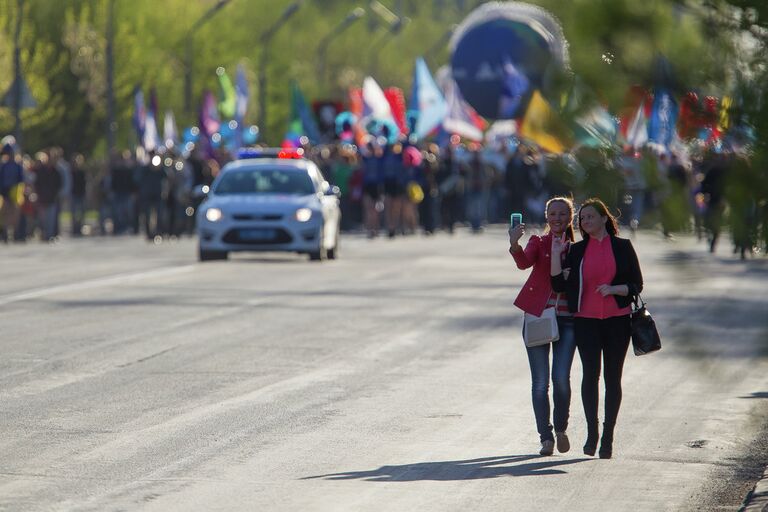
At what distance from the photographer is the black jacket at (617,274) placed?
925 cm

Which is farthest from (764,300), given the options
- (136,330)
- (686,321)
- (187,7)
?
(187,7)

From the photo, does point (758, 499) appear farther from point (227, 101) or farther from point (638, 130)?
point (227, 101)

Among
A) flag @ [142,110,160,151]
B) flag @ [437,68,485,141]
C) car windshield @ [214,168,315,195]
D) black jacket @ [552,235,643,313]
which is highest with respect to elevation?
flag @ [437,68,485,141]

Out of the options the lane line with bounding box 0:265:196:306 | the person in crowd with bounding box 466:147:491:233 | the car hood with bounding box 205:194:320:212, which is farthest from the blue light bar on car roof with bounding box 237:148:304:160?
the person in crowd with bounding box 466:147:491:233

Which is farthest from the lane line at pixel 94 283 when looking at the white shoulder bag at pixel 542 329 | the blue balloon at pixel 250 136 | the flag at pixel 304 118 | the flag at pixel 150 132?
the blue balloon at pixel 250 136

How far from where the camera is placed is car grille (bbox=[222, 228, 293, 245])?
90.8ft

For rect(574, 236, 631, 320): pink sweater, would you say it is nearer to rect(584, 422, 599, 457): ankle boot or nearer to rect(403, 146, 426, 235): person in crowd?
rect(584, 422, 599, 457): ankle boot

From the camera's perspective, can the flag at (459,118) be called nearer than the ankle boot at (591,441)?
No

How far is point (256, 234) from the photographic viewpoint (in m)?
27.7

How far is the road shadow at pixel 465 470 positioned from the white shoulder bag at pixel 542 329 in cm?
59

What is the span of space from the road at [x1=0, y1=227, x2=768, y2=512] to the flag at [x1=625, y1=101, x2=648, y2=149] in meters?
0.19

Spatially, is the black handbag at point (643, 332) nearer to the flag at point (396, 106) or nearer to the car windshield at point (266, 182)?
the car windshield at point (266, 182)

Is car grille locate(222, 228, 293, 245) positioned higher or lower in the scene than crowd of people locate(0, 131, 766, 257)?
lower

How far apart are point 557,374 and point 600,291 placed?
584mm
